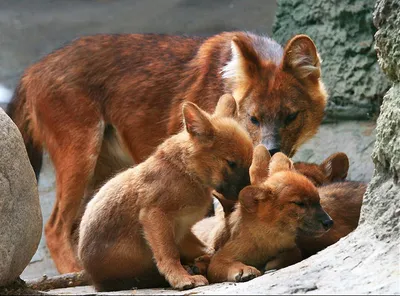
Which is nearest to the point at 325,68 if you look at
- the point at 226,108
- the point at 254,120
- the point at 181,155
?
the point at 254,120

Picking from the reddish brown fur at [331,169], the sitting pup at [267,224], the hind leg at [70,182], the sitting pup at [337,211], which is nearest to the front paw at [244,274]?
the sitting pup at [267,224]

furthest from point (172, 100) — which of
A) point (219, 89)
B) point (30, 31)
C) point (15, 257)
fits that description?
point (30, 31)

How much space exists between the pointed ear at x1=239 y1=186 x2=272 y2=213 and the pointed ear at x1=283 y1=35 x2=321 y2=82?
2.65m

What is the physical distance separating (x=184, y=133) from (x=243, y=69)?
2.24 meters

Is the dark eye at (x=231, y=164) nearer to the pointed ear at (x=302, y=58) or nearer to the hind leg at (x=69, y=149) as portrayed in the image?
the pointed ear at (x=302, y=58)

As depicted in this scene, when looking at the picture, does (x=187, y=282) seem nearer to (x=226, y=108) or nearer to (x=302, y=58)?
(x=226, y=108)

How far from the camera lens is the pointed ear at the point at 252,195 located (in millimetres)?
7227

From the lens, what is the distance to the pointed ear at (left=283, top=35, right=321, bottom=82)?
955cm

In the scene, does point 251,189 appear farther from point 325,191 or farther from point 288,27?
point 288,27

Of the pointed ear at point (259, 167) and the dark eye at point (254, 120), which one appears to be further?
the dark eye at point (254, 120)

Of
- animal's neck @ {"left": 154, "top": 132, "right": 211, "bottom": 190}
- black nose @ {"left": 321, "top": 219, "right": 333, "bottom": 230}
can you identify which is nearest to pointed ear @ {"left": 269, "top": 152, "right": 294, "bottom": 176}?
animal's neck @ {"left": 154, "top": 132, "right": 211, "bottom": 190}

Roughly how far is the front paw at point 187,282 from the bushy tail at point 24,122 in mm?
4398

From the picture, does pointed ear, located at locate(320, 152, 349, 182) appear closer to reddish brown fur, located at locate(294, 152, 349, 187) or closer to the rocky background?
reddish brown fur, located at locate(294, 152, 349, 187)

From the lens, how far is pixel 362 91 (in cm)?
1231
